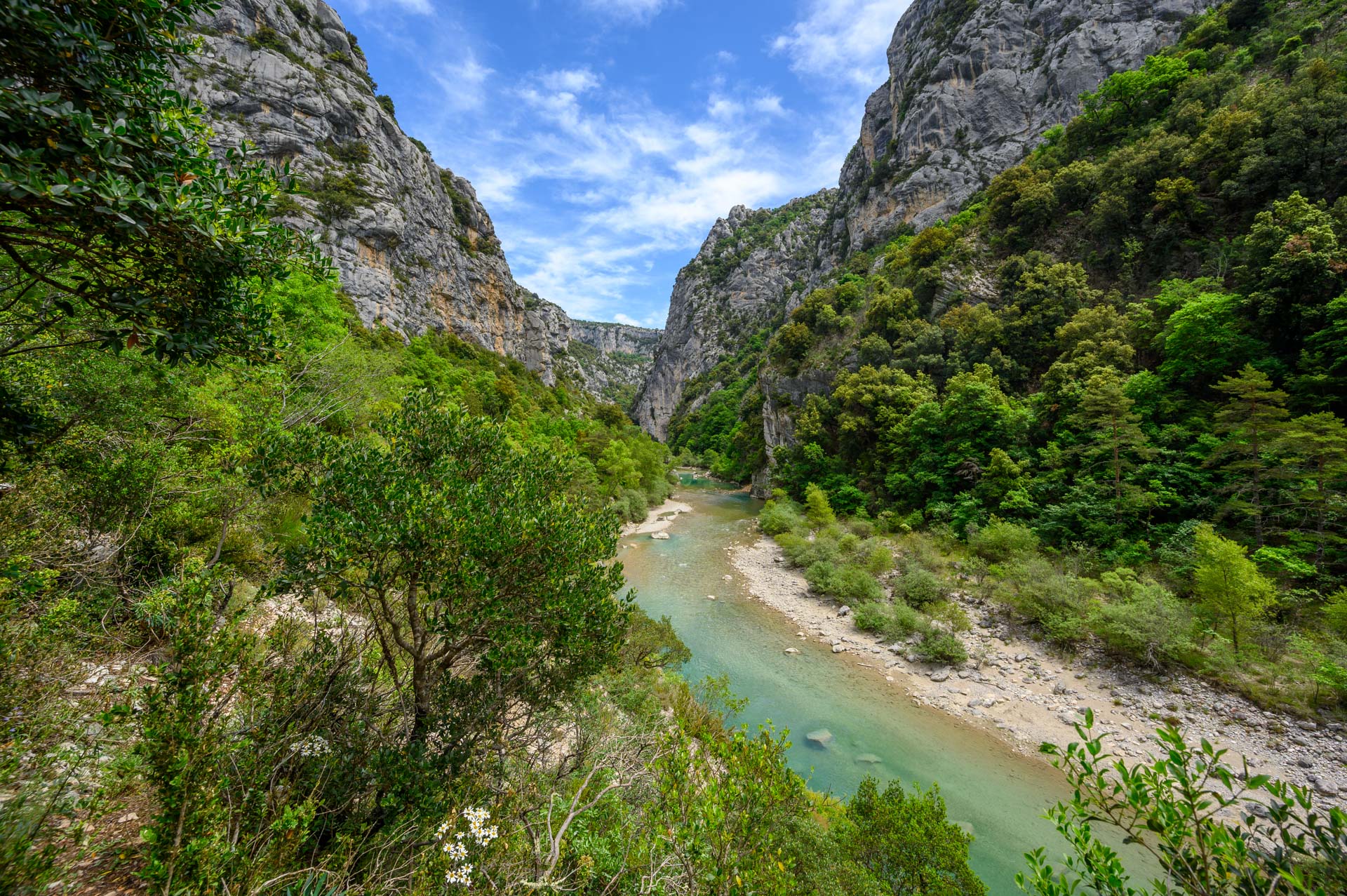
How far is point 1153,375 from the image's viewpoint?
1585cm

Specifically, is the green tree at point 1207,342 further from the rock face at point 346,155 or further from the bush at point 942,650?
the rock face at point 346,155

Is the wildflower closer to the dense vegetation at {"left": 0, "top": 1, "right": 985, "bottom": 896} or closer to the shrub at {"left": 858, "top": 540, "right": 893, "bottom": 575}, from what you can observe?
the dense vegetation at {"left": 0, "top": 1, "right": 985, "bottom": 896}

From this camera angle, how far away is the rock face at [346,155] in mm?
29688

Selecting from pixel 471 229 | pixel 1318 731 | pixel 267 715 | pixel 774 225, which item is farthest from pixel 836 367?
pixel 774 225

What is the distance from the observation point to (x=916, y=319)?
28547 millimetres

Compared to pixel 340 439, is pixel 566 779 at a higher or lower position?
lower

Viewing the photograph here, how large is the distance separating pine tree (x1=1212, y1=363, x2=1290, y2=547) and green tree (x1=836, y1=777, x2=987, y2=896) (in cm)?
1326

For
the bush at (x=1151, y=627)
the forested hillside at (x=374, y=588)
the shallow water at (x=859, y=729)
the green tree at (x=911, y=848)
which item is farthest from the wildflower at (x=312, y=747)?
the bush at (x=1151, y=627)

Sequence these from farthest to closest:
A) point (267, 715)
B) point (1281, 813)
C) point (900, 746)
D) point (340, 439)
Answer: point (900, 746) < point (340, 439) < point (267, 715) < point (1281, 813)

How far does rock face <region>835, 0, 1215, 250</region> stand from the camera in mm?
37438

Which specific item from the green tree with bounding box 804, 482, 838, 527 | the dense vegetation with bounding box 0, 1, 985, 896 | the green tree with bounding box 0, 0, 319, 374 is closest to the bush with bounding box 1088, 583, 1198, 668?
the dense vegetation with bounding box 0, 1, 985, 896

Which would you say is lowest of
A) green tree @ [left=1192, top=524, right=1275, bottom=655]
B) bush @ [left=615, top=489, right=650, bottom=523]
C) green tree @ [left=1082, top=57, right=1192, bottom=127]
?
bush @ [left=615, top=489, right=650, bottom=523]

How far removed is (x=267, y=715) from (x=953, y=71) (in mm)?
67316

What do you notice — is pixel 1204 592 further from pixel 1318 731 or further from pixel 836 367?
pixel 836 367
